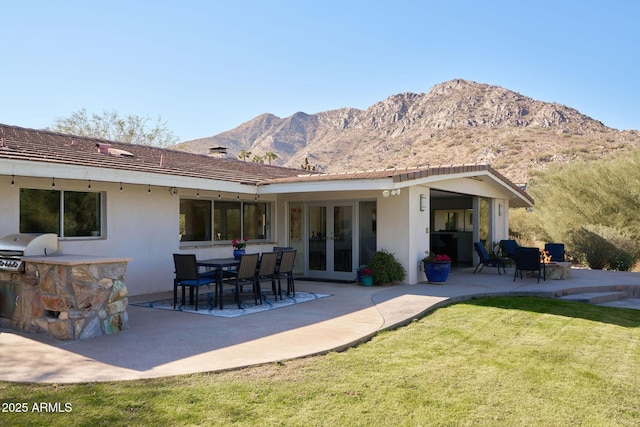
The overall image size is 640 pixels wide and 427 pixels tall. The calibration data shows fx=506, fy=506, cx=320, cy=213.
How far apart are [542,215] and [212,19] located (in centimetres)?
1563

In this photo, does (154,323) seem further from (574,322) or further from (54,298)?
(574,322)

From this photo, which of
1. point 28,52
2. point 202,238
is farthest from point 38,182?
point 28,52

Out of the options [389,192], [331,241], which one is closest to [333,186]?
[389,192]

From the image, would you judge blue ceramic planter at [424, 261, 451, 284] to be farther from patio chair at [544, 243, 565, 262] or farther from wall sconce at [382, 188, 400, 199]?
patio chair at [544, 243, 565, 262]

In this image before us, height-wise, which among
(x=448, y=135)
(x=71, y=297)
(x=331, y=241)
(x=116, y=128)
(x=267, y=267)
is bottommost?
(x=71, y=297)

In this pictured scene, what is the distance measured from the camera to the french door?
513 inches

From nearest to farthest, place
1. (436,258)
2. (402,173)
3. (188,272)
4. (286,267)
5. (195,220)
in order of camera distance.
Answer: (188,272)
(286,267)
(402,173)
(195,220)
(436,258)

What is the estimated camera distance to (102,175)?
8758 millimetres

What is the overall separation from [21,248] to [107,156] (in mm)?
3871

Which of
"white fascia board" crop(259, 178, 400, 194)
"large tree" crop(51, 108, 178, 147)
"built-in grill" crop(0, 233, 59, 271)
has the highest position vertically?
"large tree" crop(51, 108, 178, 147)

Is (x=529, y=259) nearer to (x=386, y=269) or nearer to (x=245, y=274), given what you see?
(x=386, y=269)

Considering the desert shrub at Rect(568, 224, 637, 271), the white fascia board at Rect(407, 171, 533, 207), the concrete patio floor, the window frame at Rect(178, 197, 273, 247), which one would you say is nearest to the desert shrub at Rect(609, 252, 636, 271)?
the desert shrub at Rect(568, 224, 637, 271)

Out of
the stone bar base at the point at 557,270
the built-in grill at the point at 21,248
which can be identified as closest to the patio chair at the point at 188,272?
the built-in grill at the point at 21,248

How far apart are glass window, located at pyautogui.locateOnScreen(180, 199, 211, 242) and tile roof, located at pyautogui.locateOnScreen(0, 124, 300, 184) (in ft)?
A: 2.60
